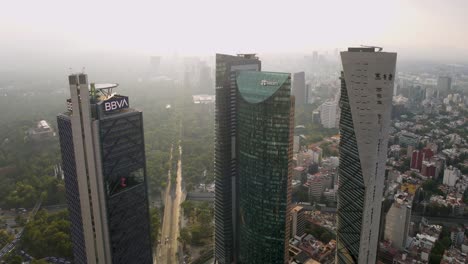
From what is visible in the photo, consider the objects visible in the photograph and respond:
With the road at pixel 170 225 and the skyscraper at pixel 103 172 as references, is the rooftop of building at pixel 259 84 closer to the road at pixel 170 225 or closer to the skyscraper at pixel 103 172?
the skyscraper at pixel 103 172

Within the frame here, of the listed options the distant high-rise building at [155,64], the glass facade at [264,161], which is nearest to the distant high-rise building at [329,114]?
the glass facade at [264,161]

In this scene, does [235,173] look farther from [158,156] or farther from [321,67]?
[321,67]

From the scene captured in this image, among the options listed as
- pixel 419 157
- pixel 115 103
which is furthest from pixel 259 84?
pixel 419 157

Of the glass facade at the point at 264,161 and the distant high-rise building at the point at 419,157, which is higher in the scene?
the glass facade at the point at 264,161

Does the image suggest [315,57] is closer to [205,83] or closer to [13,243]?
[205,83]

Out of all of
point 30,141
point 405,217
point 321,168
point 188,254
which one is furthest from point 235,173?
point 30,141
